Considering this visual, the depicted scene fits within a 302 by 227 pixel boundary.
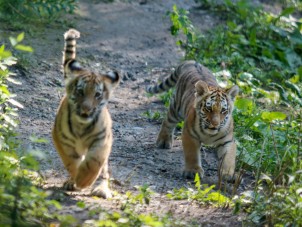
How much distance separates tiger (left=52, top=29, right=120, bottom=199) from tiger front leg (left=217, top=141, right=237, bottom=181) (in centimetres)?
158

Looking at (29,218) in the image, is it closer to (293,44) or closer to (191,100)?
(191,100)

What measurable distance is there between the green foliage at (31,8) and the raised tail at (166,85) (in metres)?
2.25

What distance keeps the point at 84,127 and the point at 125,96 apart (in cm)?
418

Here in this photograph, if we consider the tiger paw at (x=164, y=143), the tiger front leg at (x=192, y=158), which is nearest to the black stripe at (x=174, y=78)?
the tiger paw at (x=164, y=143)

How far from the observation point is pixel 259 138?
9242 millimetres

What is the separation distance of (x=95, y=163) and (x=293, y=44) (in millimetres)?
7617

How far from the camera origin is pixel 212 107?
8.05 metres

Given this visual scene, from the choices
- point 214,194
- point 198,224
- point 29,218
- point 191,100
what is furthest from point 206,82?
point 29,218

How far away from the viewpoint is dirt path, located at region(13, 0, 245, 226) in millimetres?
7041

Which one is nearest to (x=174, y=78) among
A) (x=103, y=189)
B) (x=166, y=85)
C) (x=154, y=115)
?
(x=166, y=85)

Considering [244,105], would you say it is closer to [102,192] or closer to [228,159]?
[228,159]

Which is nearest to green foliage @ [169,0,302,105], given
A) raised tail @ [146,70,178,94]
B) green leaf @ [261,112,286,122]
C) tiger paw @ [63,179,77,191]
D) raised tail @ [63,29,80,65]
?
raised tail @ [146,70,178,94]

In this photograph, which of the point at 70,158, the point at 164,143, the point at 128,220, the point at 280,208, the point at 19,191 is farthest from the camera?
the point at 164,143

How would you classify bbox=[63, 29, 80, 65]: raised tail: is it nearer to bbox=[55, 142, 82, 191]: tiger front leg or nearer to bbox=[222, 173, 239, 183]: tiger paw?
bbox=[55, 142, 82, 191]: tiger front leg
